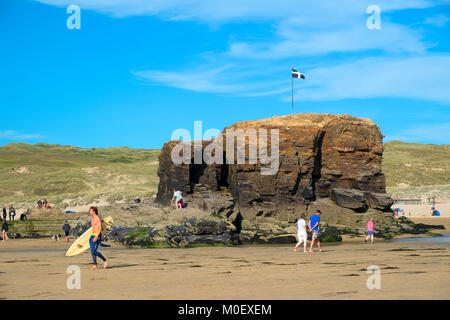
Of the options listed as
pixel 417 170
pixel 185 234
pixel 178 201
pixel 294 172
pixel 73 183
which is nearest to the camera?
pixel 185 234

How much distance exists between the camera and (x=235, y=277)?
13.4m

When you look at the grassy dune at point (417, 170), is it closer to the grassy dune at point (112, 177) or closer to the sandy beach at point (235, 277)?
the grassy dune at point (112, 177)

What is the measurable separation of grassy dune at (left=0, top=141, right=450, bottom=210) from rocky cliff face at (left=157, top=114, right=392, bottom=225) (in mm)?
33959

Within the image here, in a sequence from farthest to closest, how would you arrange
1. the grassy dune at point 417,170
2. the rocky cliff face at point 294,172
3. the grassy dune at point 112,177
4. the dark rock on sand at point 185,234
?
the grassy dune at point 417,170 → the grassy dune at point 112,177 → the rocky cliff face at point 294,172 → the dark rock on sand at point 185,234

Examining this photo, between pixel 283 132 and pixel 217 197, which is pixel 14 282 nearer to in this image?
pixel 217 197

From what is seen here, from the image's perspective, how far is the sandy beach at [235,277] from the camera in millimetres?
10586

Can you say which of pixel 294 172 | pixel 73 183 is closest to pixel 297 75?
pixel 294 172

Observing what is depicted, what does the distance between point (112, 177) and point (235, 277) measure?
3556 inches

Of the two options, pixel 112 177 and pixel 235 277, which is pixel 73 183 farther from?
pixel 235 277

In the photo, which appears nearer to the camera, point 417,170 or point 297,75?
point 297,75

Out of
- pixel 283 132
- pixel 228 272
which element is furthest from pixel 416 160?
pixel 228 272

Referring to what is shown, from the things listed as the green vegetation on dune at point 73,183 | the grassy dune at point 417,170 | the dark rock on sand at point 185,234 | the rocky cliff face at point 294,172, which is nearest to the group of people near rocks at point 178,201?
the rocky cliff face at point 294,172

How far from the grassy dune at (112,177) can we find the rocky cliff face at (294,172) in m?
34.0
